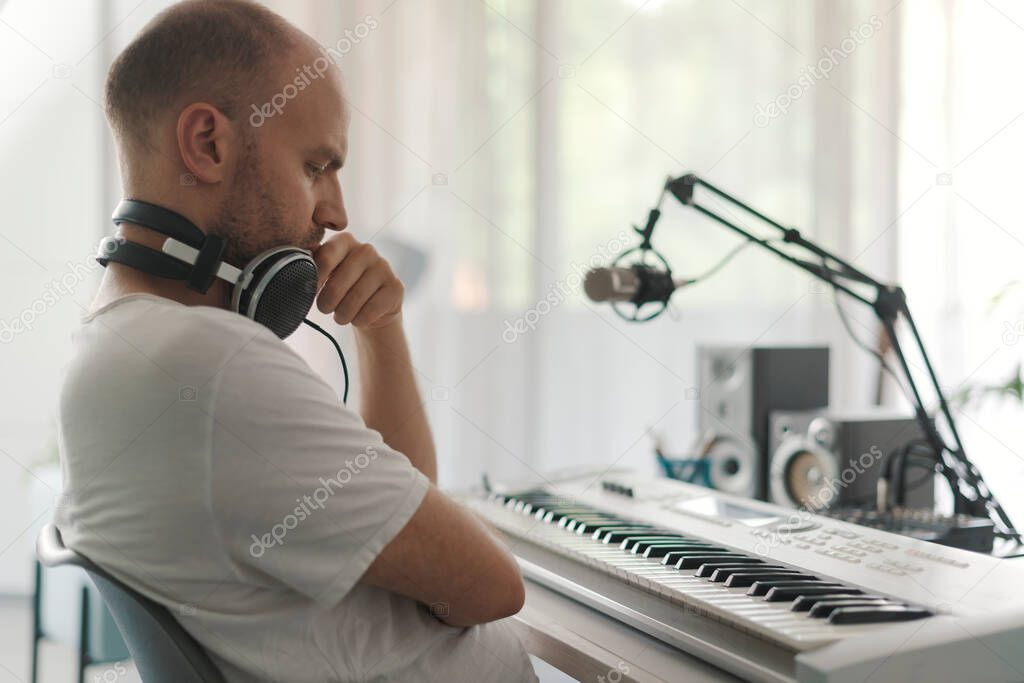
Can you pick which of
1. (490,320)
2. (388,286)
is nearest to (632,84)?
(490,320)

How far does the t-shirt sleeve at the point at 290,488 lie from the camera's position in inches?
30.4

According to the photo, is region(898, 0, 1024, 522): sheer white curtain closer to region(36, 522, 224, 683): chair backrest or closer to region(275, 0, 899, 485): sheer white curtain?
region(275, 0, 899, 485): sheer white curtain

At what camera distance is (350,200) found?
2559mm

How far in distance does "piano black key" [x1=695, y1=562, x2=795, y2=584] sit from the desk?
3.4 inches

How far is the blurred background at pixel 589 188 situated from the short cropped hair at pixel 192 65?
1.26m

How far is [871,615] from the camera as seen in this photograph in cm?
82

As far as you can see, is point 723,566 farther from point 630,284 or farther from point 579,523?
point 630,284

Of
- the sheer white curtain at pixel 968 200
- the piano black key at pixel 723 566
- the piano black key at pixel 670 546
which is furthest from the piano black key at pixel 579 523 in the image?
the sheer white curtain at pixel 968 200

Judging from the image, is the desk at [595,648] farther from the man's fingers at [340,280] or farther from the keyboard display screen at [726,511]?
the man's fingers at [340,280]

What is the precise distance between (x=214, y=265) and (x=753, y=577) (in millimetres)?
633

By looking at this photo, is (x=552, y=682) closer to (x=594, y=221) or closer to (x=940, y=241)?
(x=594, y=221)

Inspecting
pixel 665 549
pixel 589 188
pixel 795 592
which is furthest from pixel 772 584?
pixel 589 188

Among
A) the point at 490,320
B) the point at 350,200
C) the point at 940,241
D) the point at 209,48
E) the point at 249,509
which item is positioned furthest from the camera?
the point at 940,241

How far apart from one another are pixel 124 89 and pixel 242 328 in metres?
0.33
